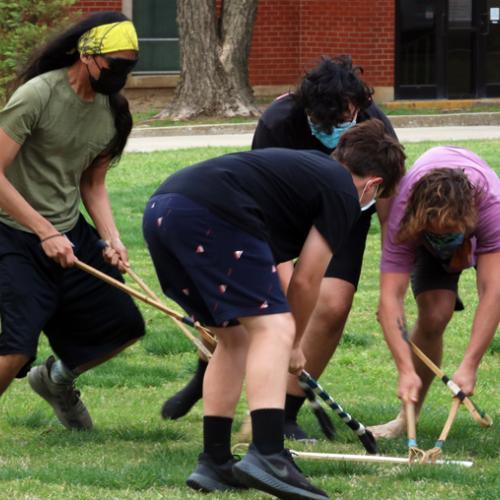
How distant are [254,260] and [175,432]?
5.15 ft

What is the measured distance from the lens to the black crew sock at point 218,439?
4758mm

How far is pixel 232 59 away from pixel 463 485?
16184 mm

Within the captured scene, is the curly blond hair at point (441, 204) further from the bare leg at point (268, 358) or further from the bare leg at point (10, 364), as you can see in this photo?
the bare leg at point (10, 364)

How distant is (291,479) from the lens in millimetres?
4402

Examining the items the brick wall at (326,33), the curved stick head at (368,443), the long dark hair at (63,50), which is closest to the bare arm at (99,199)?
the long dark hair at (63,50)

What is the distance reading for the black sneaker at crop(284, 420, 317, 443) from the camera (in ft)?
18.8

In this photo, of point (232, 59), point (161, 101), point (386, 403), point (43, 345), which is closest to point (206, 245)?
point (386, 403)

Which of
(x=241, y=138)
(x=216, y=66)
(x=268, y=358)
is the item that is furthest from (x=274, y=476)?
(x=216, y=66)

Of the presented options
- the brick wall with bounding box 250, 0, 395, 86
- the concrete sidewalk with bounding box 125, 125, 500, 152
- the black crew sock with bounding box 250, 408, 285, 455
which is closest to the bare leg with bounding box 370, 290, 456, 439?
the black crew sock with bounding box 250, 408, 285, 455

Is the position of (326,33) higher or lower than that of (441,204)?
lower

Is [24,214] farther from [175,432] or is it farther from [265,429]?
[265,429]

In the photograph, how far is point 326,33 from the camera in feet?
74.0

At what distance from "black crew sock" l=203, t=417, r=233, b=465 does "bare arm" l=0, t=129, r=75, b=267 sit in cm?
100

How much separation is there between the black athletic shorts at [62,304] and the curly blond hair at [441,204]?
1.34 metres
